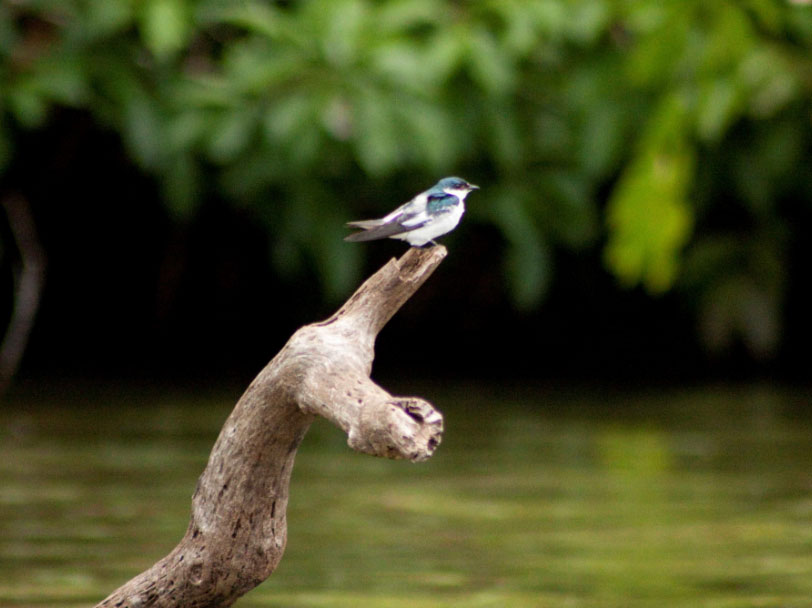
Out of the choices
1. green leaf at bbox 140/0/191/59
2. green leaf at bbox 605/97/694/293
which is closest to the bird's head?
green leaf at bbox 605/97/694/293

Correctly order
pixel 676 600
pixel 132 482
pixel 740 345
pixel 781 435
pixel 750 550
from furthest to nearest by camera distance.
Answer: pixel 740 345 → pixel 781 435 → pixel 132 482 → pixel 750 550 → pixel 676 600

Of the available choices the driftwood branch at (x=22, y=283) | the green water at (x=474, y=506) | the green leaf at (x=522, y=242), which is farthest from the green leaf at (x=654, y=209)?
the driftwood branch at (x=22, y=283)

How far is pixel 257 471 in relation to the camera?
2.35 meters

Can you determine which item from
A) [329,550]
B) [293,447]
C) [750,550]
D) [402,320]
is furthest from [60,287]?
[293,447]

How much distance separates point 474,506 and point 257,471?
1881 millimetres

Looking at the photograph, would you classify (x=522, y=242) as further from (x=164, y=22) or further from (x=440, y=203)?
(x=440, y=203)

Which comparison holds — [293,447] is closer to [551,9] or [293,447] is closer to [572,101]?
[551,9]

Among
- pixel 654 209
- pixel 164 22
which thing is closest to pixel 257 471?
pixel 654 209

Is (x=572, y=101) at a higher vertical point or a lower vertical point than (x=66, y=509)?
higher

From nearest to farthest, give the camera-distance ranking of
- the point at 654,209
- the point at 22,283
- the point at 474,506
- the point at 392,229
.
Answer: the point at 392,229
the point at 474,506
the point at 654,209
the point at 22,283

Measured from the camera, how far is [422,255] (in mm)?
2342

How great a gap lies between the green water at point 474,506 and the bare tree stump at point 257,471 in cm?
67

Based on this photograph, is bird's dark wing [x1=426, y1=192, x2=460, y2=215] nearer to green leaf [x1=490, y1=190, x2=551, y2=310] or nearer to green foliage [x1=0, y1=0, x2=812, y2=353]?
green foliage [x1=0, y1=0, x2=812, y2=353]

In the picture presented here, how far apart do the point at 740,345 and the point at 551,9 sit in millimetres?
3312
